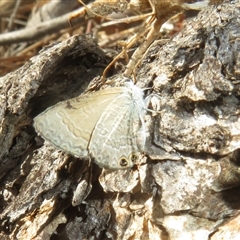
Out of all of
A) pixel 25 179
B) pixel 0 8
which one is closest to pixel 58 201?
pixel 25 179

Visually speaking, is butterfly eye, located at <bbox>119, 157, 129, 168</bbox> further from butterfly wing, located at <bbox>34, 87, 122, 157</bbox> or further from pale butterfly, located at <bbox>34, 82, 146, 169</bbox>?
butterfly wing, located at <bbox>34, 87, 122, 157</bbox>

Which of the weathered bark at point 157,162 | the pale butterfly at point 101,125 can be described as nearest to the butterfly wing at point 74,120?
the pale butterfly at point 101,125

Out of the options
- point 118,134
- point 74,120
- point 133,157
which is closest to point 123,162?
point 133,157

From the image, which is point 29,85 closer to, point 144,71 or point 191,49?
point 144,71

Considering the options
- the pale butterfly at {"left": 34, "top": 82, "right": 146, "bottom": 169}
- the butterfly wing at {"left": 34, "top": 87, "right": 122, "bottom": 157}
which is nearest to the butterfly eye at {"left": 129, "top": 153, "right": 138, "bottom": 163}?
the pale butterfly at {"left": 34, "top": 82, "right": 146, "bottom": 169}

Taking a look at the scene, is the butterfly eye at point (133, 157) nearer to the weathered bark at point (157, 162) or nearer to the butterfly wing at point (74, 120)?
the weathered bark at point (157, 162)
